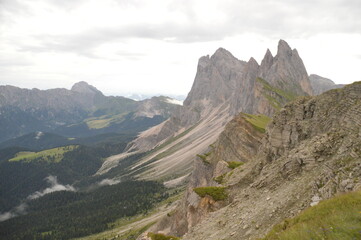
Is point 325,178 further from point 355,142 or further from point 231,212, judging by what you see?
point 231,212

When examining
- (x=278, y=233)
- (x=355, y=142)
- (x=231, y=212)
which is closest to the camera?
(x=278, y=233)

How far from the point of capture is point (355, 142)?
82.0ft

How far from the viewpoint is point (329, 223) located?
55.5 ft

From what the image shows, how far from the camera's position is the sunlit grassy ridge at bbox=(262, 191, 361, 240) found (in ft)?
52.3

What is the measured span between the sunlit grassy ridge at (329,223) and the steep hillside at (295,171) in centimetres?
272

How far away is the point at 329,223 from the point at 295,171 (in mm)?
12520

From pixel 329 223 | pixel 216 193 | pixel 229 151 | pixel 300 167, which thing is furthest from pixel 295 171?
pixel 229 151

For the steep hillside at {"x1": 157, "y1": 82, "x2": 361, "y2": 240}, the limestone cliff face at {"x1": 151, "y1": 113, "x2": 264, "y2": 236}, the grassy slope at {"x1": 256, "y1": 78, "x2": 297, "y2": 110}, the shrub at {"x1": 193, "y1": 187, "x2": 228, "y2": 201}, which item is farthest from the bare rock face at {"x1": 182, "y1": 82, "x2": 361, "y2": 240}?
the grassy slope at {"x1": 256, "y1": 78, "x2": 297, "y2": 110}

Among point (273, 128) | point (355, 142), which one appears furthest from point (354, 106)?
point (273, 128)

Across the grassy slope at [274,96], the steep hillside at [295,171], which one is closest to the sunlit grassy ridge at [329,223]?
the steep hillside at [295,171]

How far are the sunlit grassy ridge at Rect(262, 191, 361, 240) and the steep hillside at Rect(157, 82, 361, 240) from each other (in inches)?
107

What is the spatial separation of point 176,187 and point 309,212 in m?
186

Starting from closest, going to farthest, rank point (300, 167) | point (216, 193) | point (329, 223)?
point (329, 223), point (300, 167), point (216, 193)

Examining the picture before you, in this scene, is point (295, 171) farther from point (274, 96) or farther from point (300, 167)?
point (274, 96)
